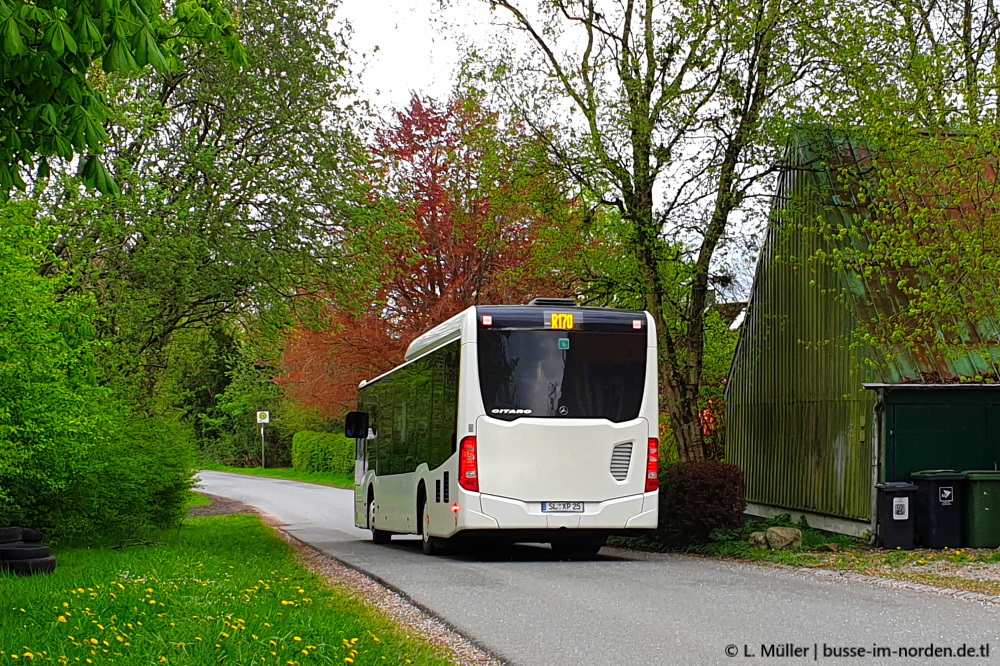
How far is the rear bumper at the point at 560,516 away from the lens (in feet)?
50.9

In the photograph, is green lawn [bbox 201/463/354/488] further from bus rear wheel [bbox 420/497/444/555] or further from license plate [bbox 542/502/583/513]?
license plate [bbox 542/502/583/513]

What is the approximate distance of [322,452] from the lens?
5606cm

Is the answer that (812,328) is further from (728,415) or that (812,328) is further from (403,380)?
(403,380)

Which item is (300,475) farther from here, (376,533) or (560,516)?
(560,516)

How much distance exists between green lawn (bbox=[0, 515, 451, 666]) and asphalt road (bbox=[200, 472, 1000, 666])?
0.96m

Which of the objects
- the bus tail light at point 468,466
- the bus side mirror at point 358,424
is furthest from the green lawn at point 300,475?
the bus tail light at point 468,466

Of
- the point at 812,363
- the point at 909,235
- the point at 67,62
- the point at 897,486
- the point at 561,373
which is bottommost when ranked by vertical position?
the point at 897,486

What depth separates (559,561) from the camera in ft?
53.9

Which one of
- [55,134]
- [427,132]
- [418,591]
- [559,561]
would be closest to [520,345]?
[559,561]

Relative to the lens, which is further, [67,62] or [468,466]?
[468,466]

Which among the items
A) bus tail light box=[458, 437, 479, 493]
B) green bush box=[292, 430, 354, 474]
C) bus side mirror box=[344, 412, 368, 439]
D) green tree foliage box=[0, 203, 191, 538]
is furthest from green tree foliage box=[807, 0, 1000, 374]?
green bush box=[292, 430, 354, 474]

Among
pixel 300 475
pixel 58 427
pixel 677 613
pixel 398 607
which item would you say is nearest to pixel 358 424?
pixel 58 427

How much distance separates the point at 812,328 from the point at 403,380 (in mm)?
7582

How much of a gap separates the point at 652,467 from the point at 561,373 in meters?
1.71
